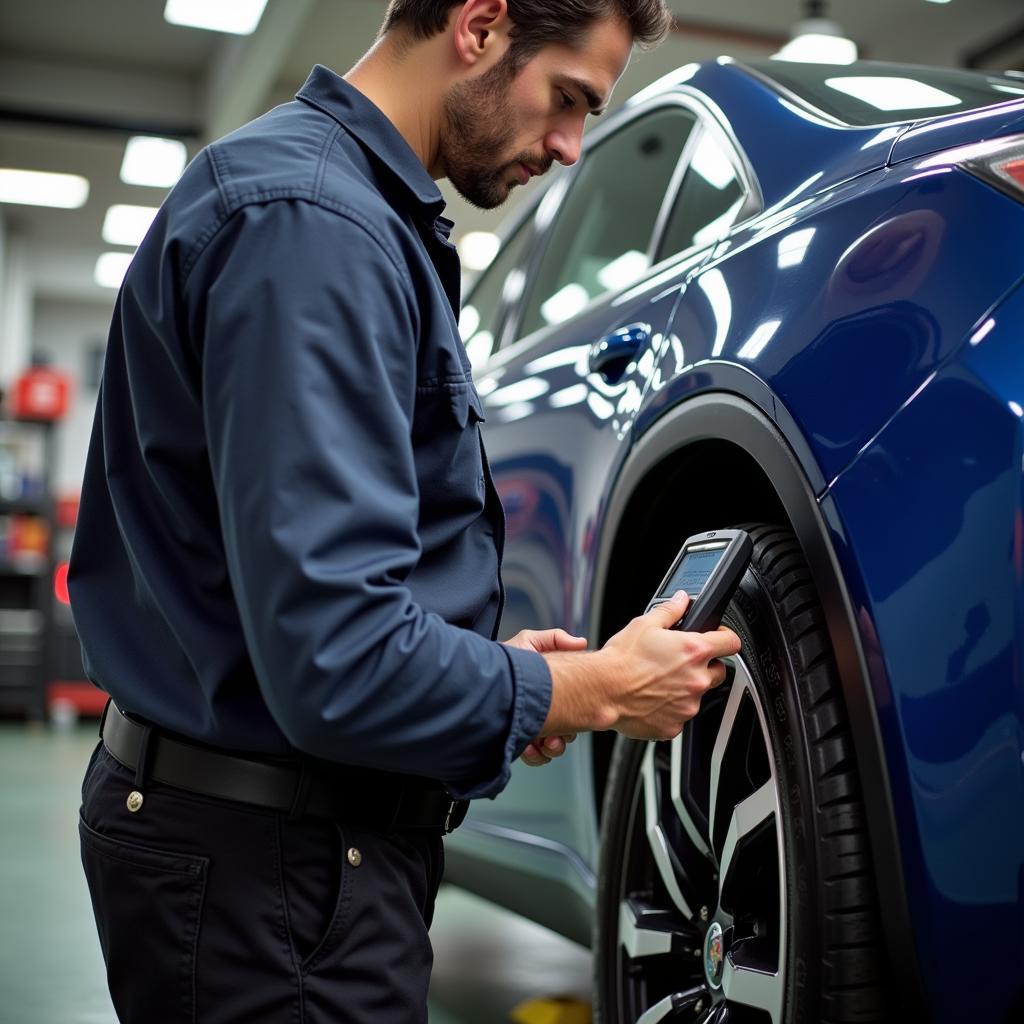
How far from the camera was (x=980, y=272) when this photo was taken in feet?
3.92

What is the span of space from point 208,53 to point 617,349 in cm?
1016

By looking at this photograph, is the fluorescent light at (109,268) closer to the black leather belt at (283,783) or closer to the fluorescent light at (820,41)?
the fluorescent light at (820,41)

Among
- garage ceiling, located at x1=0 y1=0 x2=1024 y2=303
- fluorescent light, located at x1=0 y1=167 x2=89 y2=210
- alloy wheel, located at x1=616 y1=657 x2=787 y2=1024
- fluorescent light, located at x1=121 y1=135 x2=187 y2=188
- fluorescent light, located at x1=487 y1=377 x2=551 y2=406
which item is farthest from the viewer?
fluorescent light, located at x1=0 y1=167 x2=89 y2=210

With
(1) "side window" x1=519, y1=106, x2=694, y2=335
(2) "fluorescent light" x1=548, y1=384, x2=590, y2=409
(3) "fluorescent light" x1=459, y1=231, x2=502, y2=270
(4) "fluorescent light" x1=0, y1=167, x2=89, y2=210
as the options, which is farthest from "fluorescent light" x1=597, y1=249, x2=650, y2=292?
(4) "fluorescent light" x1=0, y1=167, x2=89, y2=210

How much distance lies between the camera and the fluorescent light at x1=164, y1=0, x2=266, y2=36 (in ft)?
29.7

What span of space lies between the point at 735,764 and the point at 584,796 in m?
0.49

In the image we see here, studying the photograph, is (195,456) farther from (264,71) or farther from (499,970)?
(264,71)

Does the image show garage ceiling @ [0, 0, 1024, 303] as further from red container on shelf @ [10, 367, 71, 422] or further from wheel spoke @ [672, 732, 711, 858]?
wheel spoke @ [672, 732, 711, 858]

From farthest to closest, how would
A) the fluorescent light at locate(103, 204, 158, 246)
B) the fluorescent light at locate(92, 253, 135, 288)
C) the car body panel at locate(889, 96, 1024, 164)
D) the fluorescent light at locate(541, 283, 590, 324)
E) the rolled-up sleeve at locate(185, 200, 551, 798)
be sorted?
the fluorescent light at locate(92, 253, 135, 288) → the fluorescent light at locate(103, 204, 158, 246) → the fluorescent light at locate(541, 283, 590, 324) → the car body panel at locate(889, 96, 1024, 164) → the rolled-up sleeve at locate(185, 200, 551, 798)

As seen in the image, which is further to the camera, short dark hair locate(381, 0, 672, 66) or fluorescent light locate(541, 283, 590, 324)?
fluorescent light locate(541, 283, 590, 324)

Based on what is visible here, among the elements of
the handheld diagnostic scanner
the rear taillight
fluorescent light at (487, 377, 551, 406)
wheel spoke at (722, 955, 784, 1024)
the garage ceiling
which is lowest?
wheel spoke at (722, 955, 784, 1024)

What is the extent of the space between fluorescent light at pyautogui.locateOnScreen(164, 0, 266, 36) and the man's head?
823cm

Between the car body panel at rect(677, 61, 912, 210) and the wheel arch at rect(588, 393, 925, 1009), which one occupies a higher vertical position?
the car body panel at rect(677, 61, 912, 210)

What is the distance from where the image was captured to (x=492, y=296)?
11.5 feet
